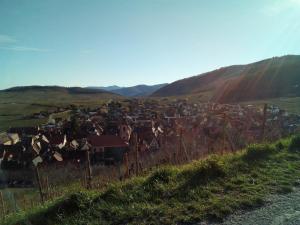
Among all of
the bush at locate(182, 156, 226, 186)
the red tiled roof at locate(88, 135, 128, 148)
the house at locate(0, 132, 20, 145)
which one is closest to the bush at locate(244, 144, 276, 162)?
the bush at locate(182, 156, 226, 186)

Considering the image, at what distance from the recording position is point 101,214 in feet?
17.9

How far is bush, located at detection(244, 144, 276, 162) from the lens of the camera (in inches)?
349

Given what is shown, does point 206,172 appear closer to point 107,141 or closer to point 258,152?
point 258,152

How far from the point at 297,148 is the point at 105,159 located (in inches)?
1432

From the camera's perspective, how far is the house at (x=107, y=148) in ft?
152

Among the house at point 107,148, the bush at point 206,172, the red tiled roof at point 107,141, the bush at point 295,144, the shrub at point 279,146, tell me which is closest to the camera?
the bush at point 206,172

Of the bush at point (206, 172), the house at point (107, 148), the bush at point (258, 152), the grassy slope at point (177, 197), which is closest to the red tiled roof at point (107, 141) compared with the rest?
the house at point (107, 148)

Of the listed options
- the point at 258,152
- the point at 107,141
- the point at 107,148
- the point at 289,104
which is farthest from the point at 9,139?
the point at 289,104

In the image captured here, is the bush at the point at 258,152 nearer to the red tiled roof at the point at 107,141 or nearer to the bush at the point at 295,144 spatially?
the bush at the point at 295,144

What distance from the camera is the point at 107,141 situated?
50875mm

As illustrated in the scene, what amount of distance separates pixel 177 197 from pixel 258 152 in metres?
3.86

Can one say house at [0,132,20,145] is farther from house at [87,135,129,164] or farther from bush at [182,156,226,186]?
bush at [182,156,226,186]

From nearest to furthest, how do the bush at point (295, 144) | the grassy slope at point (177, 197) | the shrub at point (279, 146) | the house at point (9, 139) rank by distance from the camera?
the grassy slope at point (177, 197) < the shrub at point (279, 146) < the bush at point (295, 144) < the house at point (9, 139)

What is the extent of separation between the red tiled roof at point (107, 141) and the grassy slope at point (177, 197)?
1675 inches
